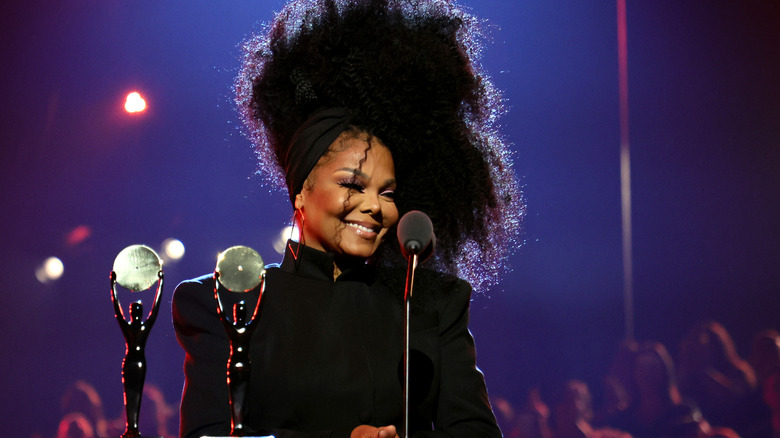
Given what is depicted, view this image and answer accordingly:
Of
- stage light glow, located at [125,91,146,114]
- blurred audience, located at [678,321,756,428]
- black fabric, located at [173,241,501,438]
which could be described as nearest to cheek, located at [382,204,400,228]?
black fabric, located at [173,241,501,438]

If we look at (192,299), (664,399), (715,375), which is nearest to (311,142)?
(192,299)

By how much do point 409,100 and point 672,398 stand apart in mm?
3155

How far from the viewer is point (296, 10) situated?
2299 millimetres

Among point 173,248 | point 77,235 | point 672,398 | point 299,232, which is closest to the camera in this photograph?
point 299,232

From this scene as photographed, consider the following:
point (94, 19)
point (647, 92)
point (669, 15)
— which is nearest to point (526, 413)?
point (647, 92)

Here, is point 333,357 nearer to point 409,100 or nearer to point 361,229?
point 361,229

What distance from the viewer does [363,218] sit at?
1.98m

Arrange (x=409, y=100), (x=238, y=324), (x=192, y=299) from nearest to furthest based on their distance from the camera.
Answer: (x=238, y=324) → (x=192, y=299) → (x=409, y=100)

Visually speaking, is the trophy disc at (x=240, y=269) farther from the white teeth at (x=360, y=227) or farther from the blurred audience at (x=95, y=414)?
the blurred audience at (x=95, y=414)

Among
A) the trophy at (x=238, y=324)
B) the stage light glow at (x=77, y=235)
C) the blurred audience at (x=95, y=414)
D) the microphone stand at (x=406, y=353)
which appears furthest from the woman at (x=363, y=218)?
the blurred audience at (x=95, y=414)

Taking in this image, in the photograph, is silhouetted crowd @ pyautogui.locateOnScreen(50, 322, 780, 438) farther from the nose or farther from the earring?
the nose

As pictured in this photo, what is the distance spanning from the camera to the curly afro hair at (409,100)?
217cm

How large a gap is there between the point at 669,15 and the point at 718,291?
166cm

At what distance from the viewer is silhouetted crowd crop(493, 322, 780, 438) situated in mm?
4488
